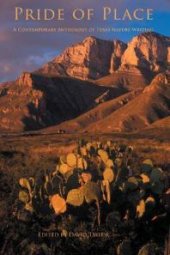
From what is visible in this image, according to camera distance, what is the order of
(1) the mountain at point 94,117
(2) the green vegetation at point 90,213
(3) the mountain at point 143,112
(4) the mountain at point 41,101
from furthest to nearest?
1. (4) the mountain at point 41,101
2. (1) the mountain at point 94,117
3. (3) the mountain at point 143,112
4. (2) the green vegetation at point 90,213

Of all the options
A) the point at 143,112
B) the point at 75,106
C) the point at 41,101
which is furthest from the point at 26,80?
the point at 143,112

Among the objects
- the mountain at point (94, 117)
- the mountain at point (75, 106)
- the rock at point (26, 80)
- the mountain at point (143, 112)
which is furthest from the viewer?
the rock at point (26, 80)

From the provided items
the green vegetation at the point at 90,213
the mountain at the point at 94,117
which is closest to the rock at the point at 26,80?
the mountain at the point at 94,117

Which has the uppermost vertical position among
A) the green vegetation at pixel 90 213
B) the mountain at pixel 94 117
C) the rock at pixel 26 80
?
the rock at pixel 26 80

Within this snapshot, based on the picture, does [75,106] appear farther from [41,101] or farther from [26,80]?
[41,101]

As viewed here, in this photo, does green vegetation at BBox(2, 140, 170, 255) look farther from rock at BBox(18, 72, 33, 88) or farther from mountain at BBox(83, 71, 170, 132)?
rock at BBox(18, 72, 33, 88)

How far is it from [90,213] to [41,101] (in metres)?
158

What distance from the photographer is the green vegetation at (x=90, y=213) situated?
40.9 ft

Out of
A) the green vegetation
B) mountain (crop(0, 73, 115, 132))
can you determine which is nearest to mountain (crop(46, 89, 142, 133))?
mountain (crop(0, 73, 115, 132))

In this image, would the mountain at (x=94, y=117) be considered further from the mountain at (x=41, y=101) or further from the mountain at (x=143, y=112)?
the mountain at (x=143, y=112)

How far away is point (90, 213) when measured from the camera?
13477 millimetres

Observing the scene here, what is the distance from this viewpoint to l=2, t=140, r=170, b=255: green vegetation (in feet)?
40.9

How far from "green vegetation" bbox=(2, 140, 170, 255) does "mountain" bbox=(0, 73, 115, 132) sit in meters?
133

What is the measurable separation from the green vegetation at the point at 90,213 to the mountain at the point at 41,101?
133108mm
